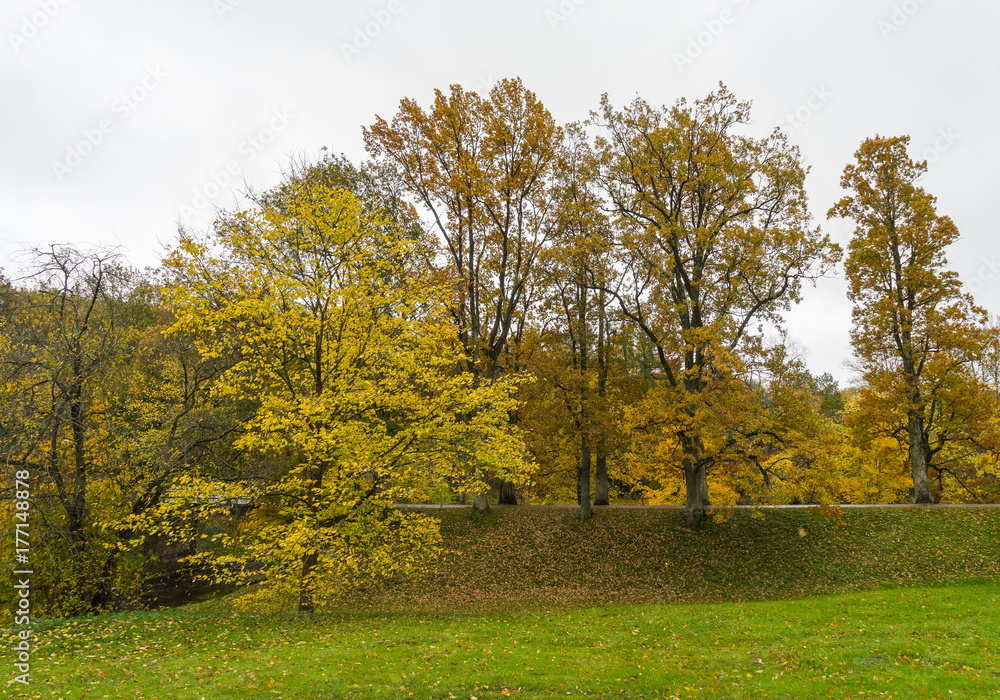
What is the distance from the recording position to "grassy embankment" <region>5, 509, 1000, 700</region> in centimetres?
818

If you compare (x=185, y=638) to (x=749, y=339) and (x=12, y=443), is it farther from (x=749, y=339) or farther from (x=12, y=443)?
(x=749, y=339)

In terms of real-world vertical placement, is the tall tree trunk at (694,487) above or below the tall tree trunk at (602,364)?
below

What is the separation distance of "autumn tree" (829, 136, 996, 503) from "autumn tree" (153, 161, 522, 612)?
61.0ft

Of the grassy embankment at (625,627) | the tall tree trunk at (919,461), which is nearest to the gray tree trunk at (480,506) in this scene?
the grassy embankment at (625,627)

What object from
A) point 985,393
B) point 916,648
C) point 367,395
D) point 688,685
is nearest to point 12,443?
point 367,395

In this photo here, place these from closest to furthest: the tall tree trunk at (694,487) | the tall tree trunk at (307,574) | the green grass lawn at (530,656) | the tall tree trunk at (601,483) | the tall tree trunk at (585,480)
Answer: the green grass lawn at (530,656) < the tall tree trunk at (307,574) < the tall tree trunk at (694,487) < the tall tree trunk at (585,480) < the tall tree trunk at (601,483)

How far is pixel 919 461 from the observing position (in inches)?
850

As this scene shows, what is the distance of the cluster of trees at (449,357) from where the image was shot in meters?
11.4

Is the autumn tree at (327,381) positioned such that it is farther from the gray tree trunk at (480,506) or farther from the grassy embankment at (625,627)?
the gray tree trunk at (480,506)

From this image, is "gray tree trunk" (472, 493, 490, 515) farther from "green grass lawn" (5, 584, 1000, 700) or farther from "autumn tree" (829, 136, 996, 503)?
"autumn tree" (829, 136, 996, 503)

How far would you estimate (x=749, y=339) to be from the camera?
19.0 m

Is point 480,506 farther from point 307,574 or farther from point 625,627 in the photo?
point 307,574

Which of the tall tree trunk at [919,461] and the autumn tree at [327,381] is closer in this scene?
the autumn tree at [327,381]

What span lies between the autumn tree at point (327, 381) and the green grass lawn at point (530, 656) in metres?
1.51
